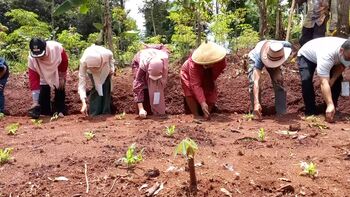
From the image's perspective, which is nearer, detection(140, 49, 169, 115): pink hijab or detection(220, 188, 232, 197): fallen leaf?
detection(220, 188, 232, 197): fallen leaf


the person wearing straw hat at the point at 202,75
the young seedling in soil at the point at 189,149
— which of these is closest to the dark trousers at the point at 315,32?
the person wearing straw hat at the point at 202,75

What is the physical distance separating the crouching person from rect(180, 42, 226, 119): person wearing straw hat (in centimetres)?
169

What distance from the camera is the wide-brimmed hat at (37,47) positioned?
211 inches

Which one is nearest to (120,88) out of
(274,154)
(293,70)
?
(293,70)

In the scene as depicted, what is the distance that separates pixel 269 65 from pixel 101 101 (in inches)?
92.4

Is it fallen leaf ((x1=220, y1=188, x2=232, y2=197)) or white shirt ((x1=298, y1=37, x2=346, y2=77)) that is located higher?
white shirt ((x1=298, y1=37, x2=346, y2=77))

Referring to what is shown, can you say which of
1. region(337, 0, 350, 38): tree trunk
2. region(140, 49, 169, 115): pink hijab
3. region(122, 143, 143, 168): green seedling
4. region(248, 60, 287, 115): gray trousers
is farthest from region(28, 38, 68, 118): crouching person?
region(337, 0, 350, 38): tree trunk

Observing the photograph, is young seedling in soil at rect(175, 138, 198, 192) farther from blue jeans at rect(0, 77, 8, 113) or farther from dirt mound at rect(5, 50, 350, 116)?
blue jeans at rect(0, 77, 8, 113)

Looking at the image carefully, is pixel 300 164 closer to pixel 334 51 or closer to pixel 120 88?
pixel 334 51

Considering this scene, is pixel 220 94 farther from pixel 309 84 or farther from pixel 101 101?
pixel 101 101

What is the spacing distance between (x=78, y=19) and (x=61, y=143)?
737 inches

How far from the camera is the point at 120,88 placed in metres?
6.53

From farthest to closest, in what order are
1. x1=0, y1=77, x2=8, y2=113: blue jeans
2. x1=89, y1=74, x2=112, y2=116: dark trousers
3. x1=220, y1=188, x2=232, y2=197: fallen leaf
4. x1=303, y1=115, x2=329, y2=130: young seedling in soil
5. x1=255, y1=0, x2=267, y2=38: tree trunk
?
1. x1=255, y1=0, x2=267, y2=38: tree trunk
2. x1=0, y1=77, x2=8, y2=113: blue jeans
3. x1=89, y1=74, x2=112, y2=116: dark trousers
4. x1=303, y1=115, x2=329, y2=130: young seedling in soil
5. x1=220, y1=188, x2=232, y2=197: fallen leaf

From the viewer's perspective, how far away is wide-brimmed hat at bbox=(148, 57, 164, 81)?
523 centimetres
